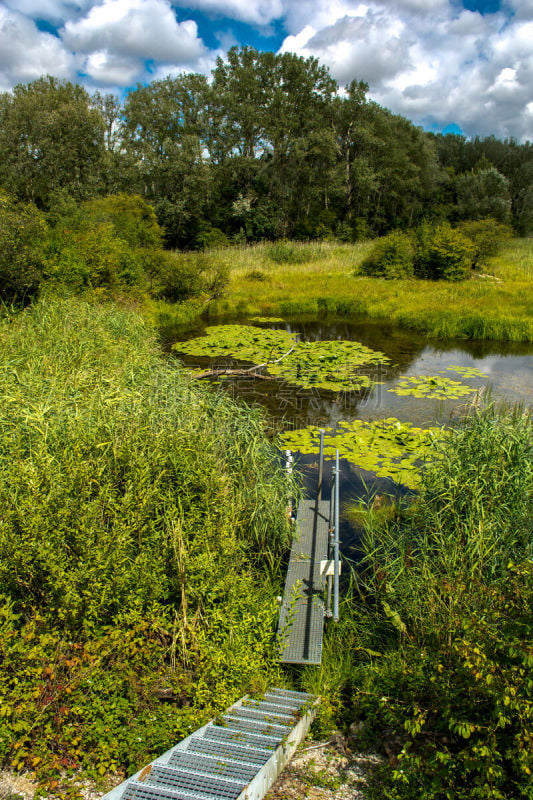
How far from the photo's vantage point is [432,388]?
9883 mm

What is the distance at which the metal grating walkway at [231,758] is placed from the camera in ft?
6.49

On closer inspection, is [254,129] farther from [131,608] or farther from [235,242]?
[131,608]

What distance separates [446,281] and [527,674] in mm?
19678

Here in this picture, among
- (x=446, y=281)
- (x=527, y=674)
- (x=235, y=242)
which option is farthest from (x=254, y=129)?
(x=527, y=674)

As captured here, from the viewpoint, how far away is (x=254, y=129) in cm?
3800

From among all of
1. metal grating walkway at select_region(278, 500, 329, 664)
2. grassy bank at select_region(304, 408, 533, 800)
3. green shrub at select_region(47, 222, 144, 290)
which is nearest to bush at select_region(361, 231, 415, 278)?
green shrub at select_region(47, 222, 144, 290)

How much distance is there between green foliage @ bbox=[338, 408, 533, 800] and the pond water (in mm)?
964

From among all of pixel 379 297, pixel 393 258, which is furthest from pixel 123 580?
pixel 393 258

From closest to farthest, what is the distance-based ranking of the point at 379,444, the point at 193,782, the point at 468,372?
the point at 193,782
the point at 379,444
the point at 468,372

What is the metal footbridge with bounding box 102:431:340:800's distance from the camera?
6.61 ft

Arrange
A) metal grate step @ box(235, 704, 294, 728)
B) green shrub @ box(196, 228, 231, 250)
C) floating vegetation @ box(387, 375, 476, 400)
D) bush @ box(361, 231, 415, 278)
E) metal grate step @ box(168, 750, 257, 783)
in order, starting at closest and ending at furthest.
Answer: metal grate step @ box(168, 750, 257, 783)
metal grate step @ box(235, 704, 294, 728)
floating vegetation @ box(387, 375, 476, 400)
bush @ box(361, 231, 415, 278)
green shrub @ box(196, 228, 231, 250)

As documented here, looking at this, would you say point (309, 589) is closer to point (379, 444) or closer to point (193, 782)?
point (193, 782)

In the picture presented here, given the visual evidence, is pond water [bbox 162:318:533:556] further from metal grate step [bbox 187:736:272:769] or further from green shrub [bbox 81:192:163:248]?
green shrub [bbox 81:192:163:248]

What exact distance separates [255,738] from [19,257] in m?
11.2
